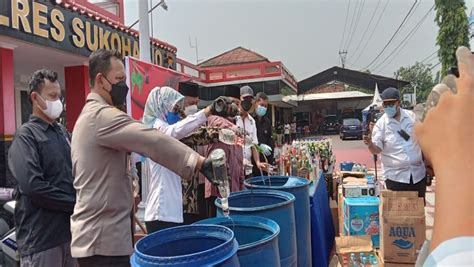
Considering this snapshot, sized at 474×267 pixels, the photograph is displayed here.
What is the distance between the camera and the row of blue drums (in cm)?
101

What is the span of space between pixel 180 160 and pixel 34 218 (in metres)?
1.27

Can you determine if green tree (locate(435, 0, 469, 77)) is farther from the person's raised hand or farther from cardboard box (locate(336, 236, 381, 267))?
the person's raised hand

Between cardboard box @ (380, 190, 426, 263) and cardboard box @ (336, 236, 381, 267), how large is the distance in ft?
0.60

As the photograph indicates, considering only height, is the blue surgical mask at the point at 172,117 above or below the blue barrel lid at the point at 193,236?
above

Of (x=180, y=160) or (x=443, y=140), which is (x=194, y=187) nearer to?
(x=180, y=160)

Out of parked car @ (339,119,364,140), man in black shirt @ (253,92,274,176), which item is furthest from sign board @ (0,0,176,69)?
parked car @ (339,119,364,140)

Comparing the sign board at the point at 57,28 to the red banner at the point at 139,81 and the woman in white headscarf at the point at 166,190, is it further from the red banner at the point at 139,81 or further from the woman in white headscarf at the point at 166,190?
the woman in white headscarf at the point at 166,190

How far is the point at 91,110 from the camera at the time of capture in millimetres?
1352

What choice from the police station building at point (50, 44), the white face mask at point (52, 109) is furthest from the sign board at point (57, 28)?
the white face mask at point (52, 109)

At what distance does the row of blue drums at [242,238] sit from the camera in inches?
39.9

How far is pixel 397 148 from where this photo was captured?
3.18 metres

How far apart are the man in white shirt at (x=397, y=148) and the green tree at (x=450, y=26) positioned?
35.7 ft

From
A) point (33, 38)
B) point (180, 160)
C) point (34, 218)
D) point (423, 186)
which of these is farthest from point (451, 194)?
point (33, 38)

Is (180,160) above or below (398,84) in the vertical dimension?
below
